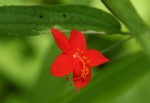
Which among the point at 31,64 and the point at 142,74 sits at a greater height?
the point at 31,64

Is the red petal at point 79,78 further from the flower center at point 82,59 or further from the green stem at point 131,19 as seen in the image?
the green stem at point 131,19

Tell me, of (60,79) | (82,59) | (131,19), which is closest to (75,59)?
(82,59)

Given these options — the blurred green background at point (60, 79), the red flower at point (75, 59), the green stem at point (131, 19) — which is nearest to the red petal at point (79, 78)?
the red flower at point (75, 59)

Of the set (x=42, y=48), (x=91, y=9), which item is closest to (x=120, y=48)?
(x=42, y=48)

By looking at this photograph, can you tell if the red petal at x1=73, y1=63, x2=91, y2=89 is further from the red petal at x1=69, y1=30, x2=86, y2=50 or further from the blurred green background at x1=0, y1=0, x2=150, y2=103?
the blurred green background at x1=0, y1=0, x2=150, y2=103

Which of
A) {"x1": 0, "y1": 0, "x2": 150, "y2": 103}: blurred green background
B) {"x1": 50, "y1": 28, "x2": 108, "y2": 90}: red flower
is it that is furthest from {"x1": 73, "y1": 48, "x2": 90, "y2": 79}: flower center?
{"x1": 0, "y1": 0, "x2": 150, "y2": 103}: blurred green background

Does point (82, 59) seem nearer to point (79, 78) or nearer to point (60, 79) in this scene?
point (79, 78)

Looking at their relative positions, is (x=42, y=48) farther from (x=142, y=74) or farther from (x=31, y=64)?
(x=142, y=74)
